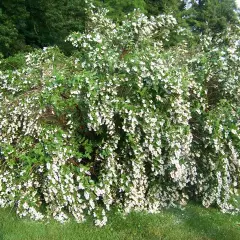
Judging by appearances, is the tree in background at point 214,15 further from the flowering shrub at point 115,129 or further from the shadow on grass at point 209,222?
the shadow on grass at point 209,222

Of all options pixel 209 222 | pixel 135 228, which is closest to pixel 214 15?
pixel 209 222

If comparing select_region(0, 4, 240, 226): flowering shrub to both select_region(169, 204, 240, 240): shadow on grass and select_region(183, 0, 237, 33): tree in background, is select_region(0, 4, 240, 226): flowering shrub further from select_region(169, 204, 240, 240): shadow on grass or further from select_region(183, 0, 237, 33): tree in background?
select_region(183, 0, 237, 33): tree in background

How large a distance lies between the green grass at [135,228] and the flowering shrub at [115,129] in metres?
0.19

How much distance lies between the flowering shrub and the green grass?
191 millimetres

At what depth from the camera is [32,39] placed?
23.7 meters

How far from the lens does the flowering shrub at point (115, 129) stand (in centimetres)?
554

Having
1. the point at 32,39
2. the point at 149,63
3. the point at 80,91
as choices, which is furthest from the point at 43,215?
the point at 32,39

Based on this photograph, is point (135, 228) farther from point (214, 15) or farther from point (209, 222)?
point (214, 15)

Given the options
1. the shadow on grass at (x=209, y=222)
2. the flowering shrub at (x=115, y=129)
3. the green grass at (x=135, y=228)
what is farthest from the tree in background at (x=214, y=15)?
the green grass at (x=135, y=228)

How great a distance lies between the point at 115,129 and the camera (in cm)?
616

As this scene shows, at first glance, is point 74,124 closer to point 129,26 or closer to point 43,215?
point 43,215

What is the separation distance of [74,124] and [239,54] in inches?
136

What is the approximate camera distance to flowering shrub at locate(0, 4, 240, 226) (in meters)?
5.54

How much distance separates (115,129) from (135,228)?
5.21ft
